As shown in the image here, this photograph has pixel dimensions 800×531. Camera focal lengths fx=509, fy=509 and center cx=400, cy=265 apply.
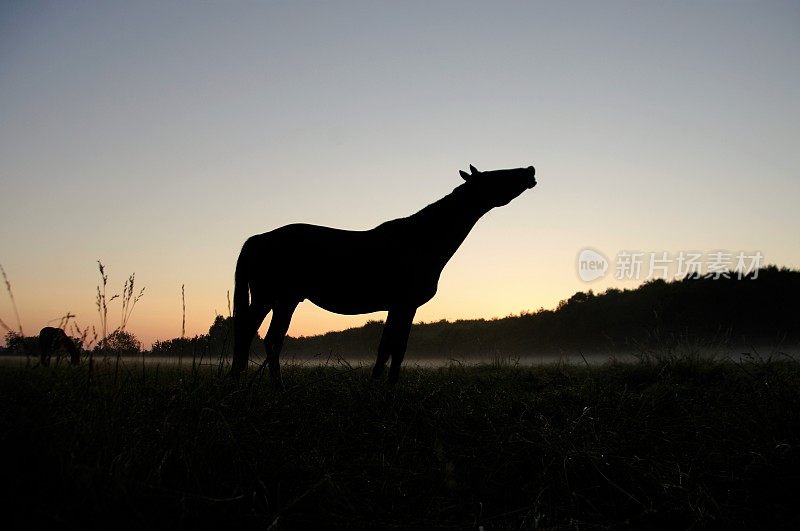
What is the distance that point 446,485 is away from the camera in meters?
2.34

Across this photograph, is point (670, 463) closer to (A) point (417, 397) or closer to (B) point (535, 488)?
(B) point (535, 488)

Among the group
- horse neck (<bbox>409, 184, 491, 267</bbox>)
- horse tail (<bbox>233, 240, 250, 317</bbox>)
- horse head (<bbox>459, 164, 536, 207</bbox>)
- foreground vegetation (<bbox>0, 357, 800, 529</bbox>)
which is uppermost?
horse head (<bbox>459, 164, 536, 207</bbox>)

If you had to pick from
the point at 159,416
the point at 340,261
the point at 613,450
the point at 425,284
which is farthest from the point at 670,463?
the point at 340,261

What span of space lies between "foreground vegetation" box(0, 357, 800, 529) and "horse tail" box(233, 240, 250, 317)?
2.68 meters

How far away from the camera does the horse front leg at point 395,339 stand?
5.60 meters

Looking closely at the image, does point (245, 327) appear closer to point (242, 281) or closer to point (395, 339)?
point (242, 281)

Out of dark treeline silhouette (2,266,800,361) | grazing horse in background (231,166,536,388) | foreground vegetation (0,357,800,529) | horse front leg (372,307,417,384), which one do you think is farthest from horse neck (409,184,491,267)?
dark treeline silhouette (2,266,800,361)

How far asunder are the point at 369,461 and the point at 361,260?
3.69m

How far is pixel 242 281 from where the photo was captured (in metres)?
6.23

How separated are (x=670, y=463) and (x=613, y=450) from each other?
0.28 metres

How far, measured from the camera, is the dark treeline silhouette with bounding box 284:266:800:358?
696 inches

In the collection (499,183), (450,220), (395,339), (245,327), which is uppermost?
(499,183)

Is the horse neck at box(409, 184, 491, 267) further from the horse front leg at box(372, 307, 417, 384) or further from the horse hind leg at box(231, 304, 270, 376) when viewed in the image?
the horse hind leg at box(231, 304, 270, 376)

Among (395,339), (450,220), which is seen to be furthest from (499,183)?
(395,339)
